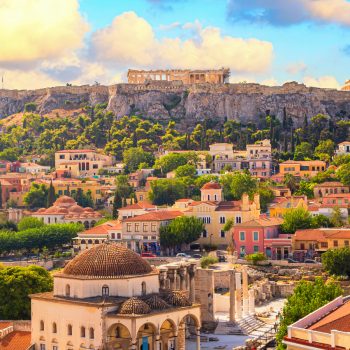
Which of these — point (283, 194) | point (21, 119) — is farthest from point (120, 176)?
point (21, 119)

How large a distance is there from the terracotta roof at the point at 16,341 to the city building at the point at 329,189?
6048cm

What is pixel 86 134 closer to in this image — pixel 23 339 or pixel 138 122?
pixel 138 122

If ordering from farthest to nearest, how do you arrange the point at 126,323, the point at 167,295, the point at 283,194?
the point at 283,194
the point at 167,295
the point at 126,323

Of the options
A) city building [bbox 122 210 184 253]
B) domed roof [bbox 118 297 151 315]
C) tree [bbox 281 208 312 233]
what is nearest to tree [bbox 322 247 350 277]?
tree [bbox 281 208 312 233]

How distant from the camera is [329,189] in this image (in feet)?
361

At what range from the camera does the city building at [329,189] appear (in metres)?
110

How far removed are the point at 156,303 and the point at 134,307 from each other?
1693mm

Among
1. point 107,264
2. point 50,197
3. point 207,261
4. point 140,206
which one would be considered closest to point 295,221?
point 207,261

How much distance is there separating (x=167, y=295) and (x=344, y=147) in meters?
85.8

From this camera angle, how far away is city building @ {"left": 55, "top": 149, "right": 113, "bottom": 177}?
13750 cm

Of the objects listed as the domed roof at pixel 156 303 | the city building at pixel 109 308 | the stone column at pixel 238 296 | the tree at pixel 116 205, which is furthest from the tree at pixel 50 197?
the domed roof at pixel 156 303

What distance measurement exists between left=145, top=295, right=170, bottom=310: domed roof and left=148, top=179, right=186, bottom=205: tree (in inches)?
2537

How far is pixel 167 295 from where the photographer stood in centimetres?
5034

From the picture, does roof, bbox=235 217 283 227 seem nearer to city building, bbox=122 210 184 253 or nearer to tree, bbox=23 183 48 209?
city building, bbox=122 210 184 253
